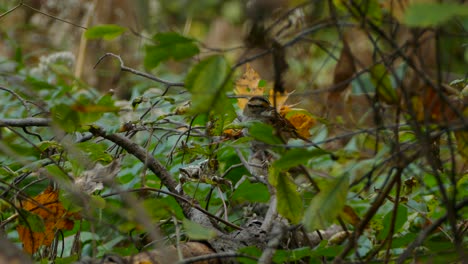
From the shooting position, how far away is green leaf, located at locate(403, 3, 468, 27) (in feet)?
1.98

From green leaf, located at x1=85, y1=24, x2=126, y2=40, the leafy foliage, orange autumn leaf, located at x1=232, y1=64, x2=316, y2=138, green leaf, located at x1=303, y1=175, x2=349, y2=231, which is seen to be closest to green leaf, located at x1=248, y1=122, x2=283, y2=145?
the leafy foliage

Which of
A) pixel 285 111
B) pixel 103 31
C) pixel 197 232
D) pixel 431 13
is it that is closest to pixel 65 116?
pixel 103 31

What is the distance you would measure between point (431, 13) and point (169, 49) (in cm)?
32

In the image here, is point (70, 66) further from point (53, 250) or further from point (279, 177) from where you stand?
point (279, 177)

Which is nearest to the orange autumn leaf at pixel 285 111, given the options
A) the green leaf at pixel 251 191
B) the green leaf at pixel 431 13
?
the green leaf at pixel 251 191

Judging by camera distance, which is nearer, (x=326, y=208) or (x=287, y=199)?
(x=326, y=208)

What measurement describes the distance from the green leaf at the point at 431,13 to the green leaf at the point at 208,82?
0.23 meters

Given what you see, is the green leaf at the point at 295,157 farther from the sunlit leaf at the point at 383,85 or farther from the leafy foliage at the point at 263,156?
the sunlit leaf at the point at 383,85

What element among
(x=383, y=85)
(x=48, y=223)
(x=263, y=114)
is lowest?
(x=48, y=223)

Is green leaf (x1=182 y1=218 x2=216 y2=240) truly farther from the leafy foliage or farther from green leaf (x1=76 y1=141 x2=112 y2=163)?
green leaf (x1=76 y1=141 x2=112 y2=163)

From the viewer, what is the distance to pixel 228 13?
6617mm

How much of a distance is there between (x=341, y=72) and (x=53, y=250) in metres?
0.87

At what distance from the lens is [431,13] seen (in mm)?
614

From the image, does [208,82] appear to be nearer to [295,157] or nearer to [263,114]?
[295,157]
